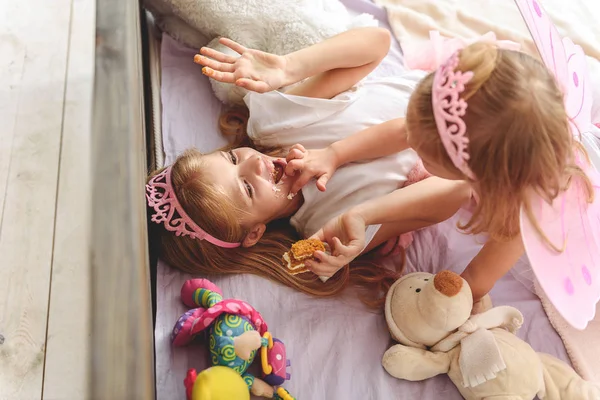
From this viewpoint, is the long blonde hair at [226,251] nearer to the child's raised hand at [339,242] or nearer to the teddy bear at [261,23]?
the child's raised hand at [339,242]

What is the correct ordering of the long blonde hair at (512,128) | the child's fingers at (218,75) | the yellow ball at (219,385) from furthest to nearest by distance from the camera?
the child's fingers at (218,75) < the yellow ball at (219,385) < the long blonde hair at (512,128)

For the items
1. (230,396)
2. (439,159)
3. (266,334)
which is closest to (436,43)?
(439,159)

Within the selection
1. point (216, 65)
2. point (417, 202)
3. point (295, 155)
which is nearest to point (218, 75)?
point (216, 65)

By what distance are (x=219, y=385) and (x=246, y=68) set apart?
0.55 meters

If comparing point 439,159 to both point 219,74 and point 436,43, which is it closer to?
point 219,74

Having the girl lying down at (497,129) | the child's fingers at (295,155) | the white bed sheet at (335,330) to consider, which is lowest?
the white bed sheet at (335,330)

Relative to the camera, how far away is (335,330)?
101 centimetres

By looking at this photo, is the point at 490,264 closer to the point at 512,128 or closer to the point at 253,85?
the point at 512,128

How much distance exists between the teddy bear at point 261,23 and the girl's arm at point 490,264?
0.56 meters

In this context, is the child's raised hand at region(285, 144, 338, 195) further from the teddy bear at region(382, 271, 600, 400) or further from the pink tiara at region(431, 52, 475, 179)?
the pink tiara at region(431, 52, 475, 179)

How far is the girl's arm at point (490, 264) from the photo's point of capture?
3.09ft

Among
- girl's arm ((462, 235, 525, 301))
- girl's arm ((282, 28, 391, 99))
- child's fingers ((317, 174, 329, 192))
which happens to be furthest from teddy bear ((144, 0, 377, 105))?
girl's arm ((462, 235, 525, 301))

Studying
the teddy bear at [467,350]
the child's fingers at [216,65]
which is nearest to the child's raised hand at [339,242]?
the teddy bear at [467,350]

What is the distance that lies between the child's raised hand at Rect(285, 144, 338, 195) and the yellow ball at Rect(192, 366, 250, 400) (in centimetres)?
36
